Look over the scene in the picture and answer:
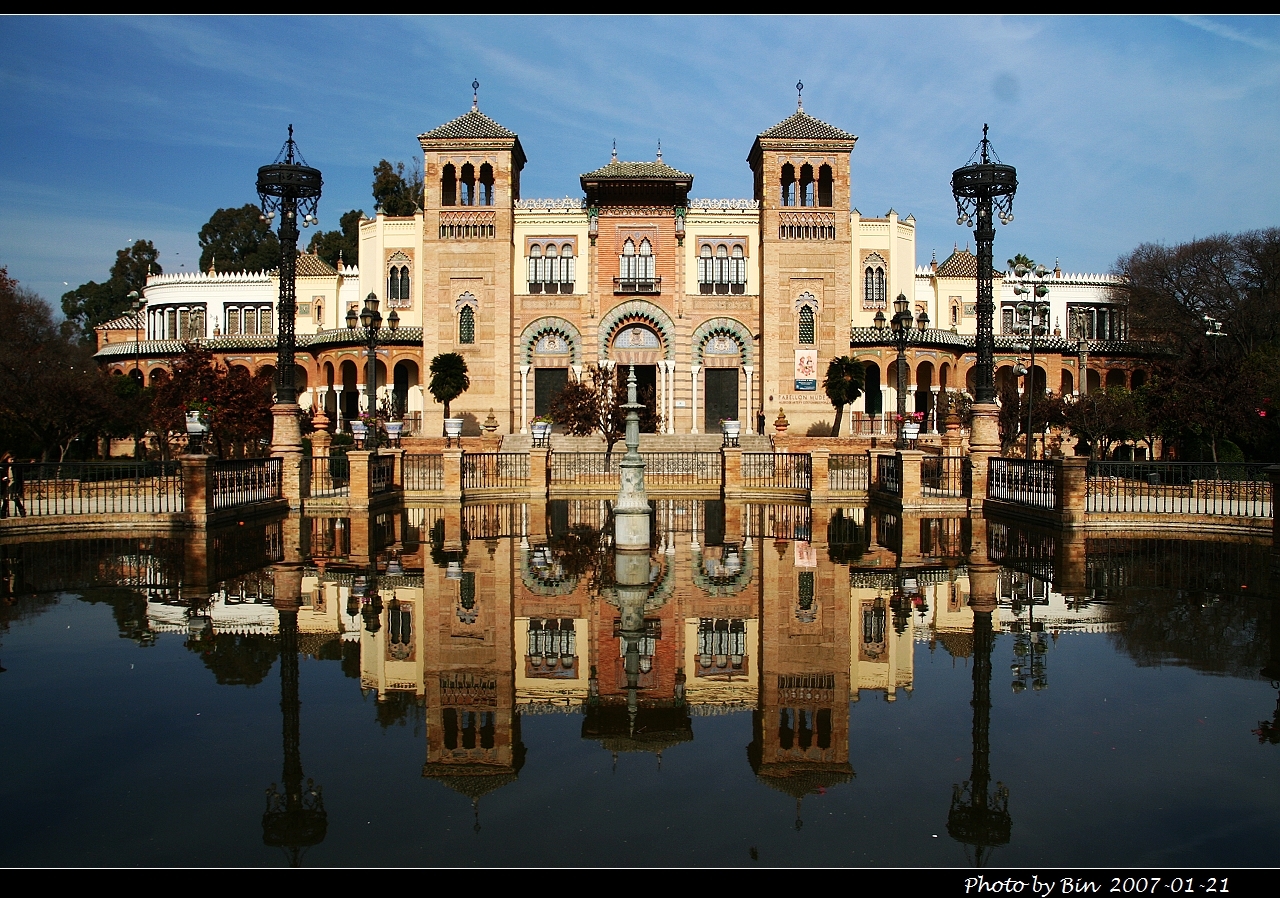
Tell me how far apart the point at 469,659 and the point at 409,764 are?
6.60 ft

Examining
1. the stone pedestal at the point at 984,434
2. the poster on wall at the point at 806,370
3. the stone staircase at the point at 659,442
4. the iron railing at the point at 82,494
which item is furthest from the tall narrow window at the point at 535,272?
the stone pedestal at the point at 984,434

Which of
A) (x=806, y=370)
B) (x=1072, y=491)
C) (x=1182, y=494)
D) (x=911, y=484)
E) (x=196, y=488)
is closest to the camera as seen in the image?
(x=196, y=488)

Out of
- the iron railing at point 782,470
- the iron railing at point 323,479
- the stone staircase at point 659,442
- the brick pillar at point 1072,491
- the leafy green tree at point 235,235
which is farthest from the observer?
the leafy green tree at point 235,235

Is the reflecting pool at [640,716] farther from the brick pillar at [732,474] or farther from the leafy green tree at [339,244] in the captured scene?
the leafy green tree at [339,244]

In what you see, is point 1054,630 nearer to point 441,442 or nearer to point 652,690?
point 652,690

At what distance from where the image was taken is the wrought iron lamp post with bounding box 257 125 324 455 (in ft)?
66.1

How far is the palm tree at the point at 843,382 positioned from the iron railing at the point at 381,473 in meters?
18.0

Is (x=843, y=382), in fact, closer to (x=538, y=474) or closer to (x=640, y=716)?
(x=538, y=474)

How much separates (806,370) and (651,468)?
13.4 meters

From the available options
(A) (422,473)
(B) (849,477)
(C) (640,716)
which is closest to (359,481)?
(A) (422,473)

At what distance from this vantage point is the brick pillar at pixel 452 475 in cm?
2125

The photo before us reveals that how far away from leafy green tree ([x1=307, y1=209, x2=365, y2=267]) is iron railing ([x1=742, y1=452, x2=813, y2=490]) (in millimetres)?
37841

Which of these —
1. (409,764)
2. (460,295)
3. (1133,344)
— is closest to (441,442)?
(460,295)

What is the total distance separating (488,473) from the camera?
2411 cm
